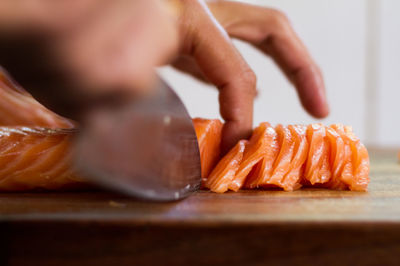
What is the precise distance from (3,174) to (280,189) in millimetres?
1308

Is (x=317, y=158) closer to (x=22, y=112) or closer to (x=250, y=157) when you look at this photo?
(x=250, y=157)

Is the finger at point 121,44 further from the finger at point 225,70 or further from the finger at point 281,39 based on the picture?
the finger at point 281,39

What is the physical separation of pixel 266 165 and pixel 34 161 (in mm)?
1109

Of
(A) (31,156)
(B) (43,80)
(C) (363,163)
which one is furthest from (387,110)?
(B) (43,80)

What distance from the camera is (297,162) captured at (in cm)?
185

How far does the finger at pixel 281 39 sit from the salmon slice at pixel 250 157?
914mm

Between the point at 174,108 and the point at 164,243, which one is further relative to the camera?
the point at 174,108

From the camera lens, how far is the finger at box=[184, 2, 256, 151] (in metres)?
1.78

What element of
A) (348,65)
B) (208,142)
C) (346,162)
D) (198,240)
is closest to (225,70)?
(208,142)

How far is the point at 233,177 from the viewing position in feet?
5.92

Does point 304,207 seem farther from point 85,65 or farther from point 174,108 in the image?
point 85,65

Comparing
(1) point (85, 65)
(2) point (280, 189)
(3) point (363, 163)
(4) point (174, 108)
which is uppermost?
(1) point (85, 65)

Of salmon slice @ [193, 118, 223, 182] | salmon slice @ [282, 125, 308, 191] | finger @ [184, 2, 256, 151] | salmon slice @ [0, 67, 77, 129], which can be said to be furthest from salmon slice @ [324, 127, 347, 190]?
salmon slice @ [0, 67, 77, 129]

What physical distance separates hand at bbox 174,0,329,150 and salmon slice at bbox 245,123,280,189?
0.15m
